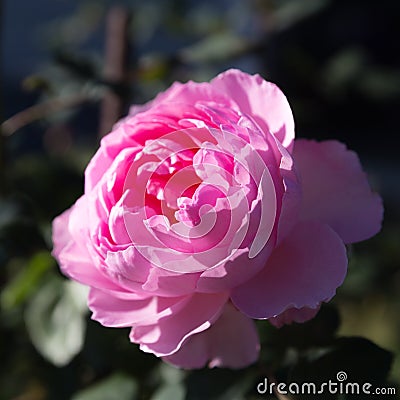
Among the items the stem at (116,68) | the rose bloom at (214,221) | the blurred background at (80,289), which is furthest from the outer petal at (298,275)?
the stem at (116,68)

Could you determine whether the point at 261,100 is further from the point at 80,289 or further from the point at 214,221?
the point at 80,289

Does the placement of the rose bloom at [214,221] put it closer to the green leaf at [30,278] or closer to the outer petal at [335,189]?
the outer petal at [335,189]

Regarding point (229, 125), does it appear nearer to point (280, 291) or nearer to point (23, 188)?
point (280, 291)

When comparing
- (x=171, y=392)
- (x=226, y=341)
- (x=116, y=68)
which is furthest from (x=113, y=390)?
(x=116, y=68)

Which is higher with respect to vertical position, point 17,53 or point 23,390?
point 23,390

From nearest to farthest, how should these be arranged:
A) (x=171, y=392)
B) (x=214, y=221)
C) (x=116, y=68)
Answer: (x=214, y=221)
(x=171, y=392)
(x=116, y=68)

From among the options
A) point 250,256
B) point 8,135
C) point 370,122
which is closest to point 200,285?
point 250,256
